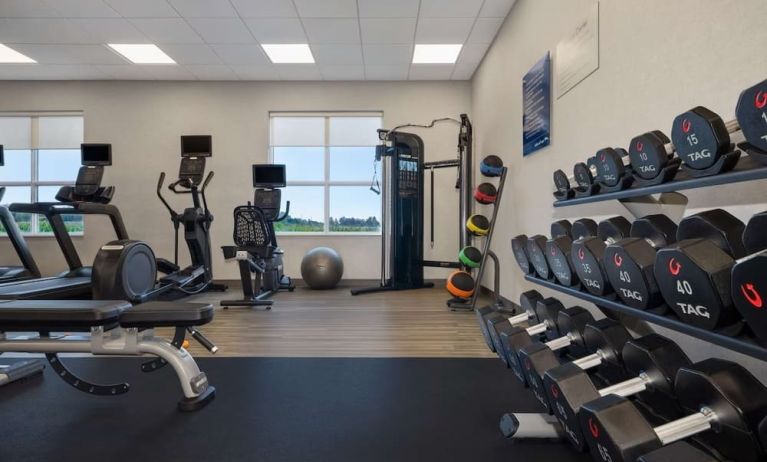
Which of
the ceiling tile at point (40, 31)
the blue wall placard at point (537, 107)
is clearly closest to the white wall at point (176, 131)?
the ceiling tile at point (40, 31)

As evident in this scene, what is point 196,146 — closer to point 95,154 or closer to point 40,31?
point 95,154

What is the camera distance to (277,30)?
4066mm

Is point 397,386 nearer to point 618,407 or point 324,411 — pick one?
point 324,411

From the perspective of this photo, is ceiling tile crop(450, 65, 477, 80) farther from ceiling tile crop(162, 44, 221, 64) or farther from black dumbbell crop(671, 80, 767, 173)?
black dumbbell crop(671, 80, 767, 173)

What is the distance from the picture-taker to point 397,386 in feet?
6.28

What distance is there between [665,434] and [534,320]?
983 millimetres

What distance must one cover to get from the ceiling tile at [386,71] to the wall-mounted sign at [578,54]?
8.92ft

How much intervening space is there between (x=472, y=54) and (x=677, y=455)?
181 inches

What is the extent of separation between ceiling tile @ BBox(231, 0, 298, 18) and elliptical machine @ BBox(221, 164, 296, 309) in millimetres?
1521

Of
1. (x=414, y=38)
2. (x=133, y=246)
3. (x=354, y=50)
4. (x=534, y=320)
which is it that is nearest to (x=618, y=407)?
(x=534, y=320)

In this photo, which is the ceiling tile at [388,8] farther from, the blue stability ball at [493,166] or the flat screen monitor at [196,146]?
the flat screen monitor at [196,146]

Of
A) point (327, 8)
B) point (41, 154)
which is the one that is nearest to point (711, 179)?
point (327, 8)

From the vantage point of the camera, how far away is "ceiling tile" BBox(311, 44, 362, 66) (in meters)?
4.45

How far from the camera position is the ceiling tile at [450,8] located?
3.56 m
